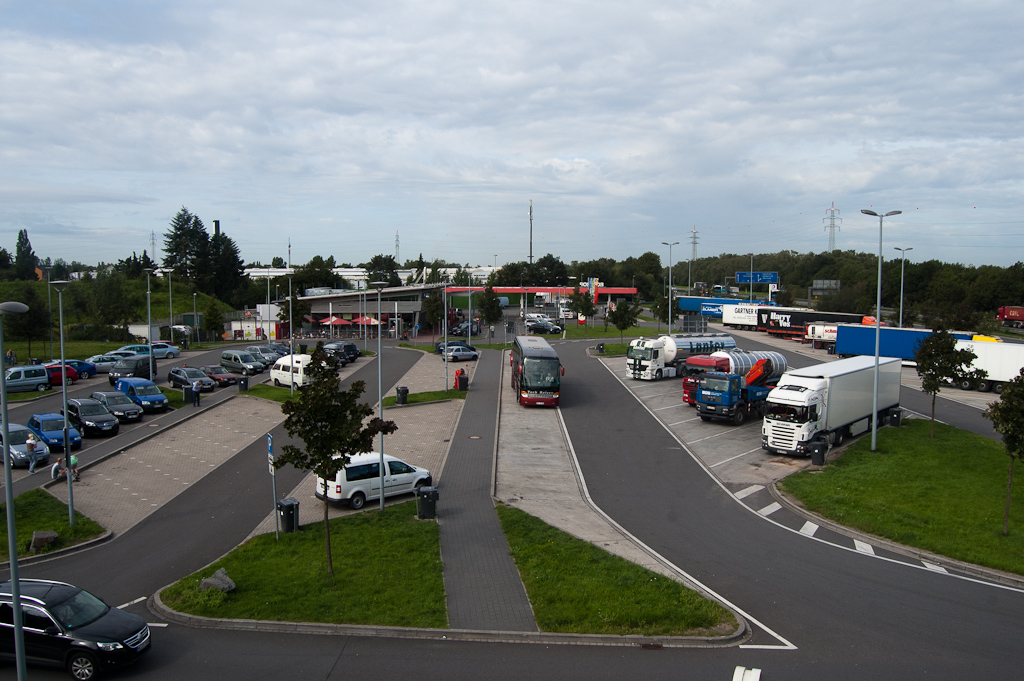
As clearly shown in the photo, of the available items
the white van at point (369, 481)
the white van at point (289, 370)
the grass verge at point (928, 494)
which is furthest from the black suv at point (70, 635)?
the white van at point (289, 370)

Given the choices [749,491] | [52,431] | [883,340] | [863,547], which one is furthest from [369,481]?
[883,340]

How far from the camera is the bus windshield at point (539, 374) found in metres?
32.4

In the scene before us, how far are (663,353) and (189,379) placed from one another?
94.1 ft

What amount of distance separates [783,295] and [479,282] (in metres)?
63.7

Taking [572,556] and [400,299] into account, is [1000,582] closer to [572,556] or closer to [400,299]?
[572,556]

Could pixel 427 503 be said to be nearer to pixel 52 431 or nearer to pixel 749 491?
pixel 749 491

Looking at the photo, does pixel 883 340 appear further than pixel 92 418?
Yes

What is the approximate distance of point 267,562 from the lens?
13281 mm

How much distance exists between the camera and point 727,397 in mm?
29125

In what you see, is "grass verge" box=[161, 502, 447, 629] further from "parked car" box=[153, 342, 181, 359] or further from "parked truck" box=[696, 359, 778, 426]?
"parked car" box=[153, 342, 181, 359]

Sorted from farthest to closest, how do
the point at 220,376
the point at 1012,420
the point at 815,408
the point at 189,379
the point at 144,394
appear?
the point at 220,376 → the point at 189,379 → the point at 144,394 → the point at 815,408 → the point at 1012,420

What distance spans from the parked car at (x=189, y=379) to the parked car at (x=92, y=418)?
29.4ft

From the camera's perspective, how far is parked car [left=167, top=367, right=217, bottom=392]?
3575 centimetres

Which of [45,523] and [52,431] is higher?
[52,431]
